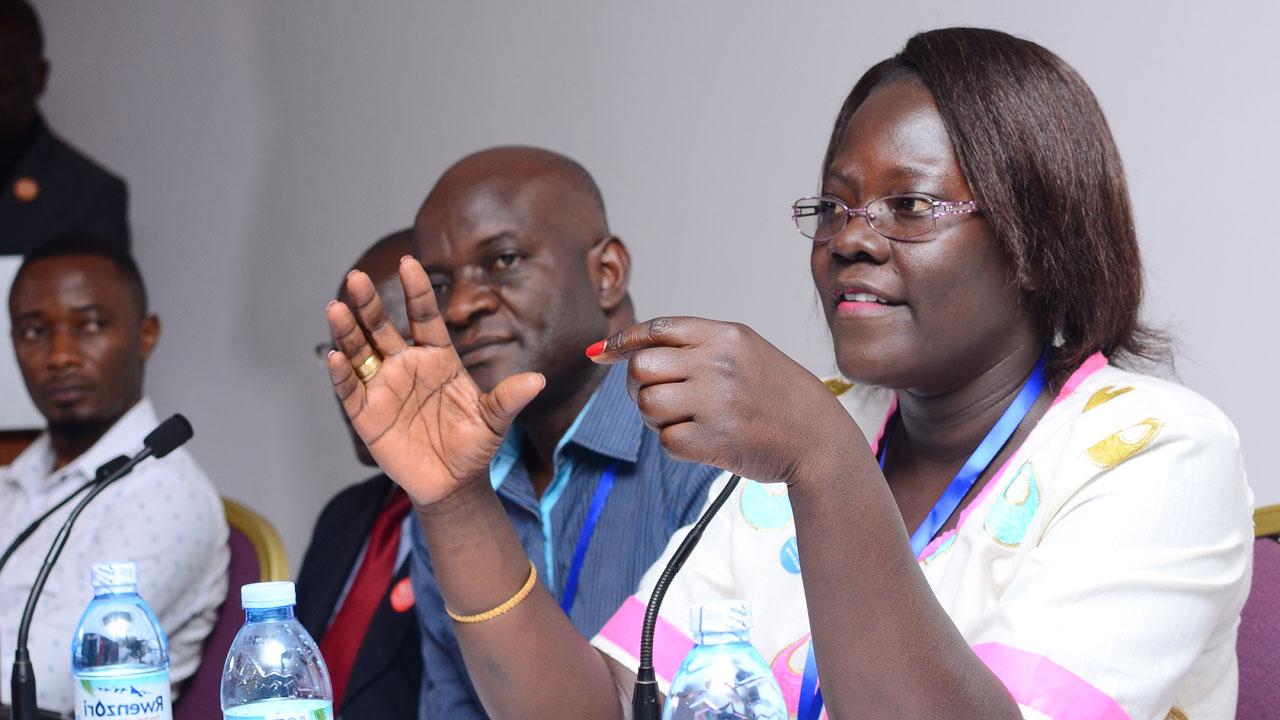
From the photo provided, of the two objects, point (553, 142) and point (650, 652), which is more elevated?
point (553, 142)

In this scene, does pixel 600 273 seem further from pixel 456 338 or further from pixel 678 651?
pixel 678 651

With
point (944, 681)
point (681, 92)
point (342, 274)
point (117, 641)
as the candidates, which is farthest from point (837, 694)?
point (342, 274)

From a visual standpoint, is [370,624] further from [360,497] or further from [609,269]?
[609,269]

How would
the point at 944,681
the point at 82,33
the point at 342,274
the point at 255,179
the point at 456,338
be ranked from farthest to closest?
the point at 82,33 → the point at 255,179 → the point at 342,274 → the point at 456,338 → the point at 944,681

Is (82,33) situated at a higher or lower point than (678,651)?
higher

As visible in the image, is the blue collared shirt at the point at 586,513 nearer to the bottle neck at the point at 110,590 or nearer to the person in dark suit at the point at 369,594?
the person in dark suit at the point at 369,594

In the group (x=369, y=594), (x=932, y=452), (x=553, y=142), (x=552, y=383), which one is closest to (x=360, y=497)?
(x=369, y=594)

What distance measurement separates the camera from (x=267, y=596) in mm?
1254

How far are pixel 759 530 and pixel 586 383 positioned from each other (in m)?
0.64

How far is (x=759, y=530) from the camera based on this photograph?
4.93ft

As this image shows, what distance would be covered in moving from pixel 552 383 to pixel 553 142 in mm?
1077

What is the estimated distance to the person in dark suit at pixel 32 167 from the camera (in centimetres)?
356

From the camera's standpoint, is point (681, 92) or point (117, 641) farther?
point (681, 92)

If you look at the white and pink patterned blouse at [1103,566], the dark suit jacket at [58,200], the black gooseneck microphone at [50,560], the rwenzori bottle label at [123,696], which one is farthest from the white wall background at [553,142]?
the rwenzori bottle label at [123,696]
